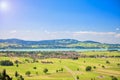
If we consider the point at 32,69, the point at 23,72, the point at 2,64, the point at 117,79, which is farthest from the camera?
the point at 2,64

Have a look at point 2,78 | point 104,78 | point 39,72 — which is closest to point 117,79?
point 104,78

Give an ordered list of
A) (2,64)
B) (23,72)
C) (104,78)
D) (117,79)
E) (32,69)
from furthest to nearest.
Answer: (2,64) < (32,69) < (23,72) < (104,78) < (117,79)

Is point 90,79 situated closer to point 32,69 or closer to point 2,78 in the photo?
point 32,69

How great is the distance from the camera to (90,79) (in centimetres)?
12781

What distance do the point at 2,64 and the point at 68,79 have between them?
84.8m

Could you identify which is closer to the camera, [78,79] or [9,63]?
[78,79]

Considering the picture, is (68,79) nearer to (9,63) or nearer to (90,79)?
(90,79)

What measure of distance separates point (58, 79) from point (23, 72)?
4033 cm

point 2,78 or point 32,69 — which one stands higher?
point 2,78

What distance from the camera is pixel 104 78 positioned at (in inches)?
5172

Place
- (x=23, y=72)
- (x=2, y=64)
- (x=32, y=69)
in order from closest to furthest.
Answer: (x=23, y=72)
(x=32, y=69)
(x=2, y=64)

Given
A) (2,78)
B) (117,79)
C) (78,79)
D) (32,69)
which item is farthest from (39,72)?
(2,78)

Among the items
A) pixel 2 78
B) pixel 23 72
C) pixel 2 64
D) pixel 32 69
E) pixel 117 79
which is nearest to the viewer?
pixel 2 78

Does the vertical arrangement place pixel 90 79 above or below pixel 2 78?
below
